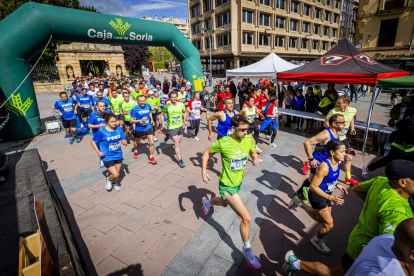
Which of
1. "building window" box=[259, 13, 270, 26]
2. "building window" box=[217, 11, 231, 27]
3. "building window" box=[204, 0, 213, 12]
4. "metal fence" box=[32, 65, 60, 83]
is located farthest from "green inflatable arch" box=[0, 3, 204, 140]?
"building window" box=[204, 0, 213, 12]

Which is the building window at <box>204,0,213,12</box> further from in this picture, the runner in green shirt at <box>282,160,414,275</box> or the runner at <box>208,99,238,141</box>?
the runner in green shirt at <box>282,160,414,275</box>

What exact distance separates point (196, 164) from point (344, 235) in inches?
156

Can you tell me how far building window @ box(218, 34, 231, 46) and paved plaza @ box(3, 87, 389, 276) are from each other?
32012mm

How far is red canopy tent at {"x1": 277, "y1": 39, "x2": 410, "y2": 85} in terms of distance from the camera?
6941 mm

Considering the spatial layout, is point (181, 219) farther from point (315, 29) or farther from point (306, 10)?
point (315, 29)

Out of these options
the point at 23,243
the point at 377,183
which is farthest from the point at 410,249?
the point at 23,243

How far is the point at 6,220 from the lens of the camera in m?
2.71

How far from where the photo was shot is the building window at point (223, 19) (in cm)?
3353

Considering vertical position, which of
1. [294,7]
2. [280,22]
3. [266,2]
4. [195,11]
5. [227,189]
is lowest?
[227,189]

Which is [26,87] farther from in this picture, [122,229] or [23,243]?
[23,243]

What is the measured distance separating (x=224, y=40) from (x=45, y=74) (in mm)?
25653

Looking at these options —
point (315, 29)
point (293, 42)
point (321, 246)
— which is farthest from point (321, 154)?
point (315, 29)

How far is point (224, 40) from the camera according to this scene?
35531 millimetres

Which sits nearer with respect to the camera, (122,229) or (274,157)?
(122,229)
